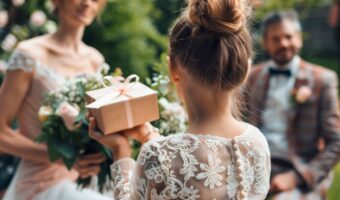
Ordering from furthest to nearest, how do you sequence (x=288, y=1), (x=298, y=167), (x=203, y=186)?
1. (x=288, y=1)
2. (x=298, y=167)
3. (x=203, y=186)

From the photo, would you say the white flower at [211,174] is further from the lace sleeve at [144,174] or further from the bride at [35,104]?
the bride at [35,104]

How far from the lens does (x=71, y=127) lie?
351 centimetres

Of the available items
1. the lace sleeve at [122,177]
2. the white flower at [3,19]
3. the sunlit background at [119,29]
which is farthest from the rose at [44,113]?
the white flower at [3,19]

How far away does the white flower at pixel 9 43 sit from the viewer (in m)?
6.71

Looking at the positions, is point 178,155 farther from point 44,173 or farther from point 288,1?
point 288,1

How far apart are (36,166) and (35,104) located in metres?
0.33

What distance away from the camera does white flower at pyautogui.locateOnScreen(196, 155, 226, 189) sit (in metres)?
2.49

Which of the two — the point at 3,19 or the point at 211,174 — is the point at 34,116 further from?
the point at 3,19

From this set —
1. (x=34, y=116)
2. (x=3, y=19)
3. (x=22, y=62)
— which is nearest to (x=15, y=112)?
(x=34, y=116)

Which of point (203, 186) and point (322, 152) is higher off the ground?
point (203, 186)

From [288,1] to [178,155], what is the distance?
378 inches

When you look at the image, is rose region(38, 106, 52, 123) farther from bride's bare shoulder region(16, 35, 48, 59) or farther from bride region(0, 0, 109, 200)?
bride's bare shoulder region(16, 35, 48, 59)

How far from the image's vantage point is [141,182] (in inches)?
99.9

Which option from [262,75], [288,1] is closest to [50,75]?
[262,75]
